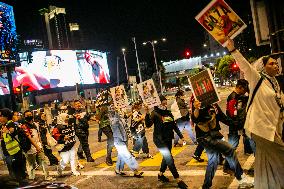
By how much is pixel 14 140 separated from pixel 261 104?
5.46m

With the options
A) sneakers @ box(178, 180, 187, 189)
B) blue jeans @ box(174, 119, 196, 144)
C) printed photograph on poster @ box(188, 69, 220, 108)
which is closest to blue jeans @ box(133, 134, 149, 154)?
blue jeans @ box(174, 119, 196, 144)

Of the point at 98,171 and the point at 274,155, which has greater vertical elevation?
the point at 274,155

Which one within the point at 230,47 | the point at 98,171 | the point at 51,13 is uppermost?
the point at 51,13

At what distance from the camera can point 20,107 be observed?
24141mm

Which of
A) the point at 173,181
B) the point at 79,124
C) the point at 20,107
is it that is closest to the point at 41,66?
the point at 20,107

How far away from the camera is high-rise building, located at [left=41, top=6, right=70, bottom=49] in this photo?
91.0 m

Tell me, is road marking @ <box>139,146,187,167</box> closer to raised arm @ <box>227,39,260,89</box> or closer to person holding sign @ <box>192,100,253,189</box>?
person holding sign @ <box>192,100,253,189</box>

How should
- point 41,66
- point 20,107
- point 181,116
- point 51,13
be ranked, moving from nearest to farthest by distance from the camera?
point 181,116
point 20,107
point 41,66
point 51,13

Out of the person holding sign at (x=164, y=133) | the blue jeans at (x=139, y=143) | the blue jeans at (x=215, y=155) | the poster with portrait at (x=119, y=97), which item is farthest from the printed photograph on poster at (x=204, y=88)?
the blue jeans at (x=139, y=143)

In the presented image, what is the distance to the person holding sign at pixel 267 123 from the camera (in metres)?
4.19

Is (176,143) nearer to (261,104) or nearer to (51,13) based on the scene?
(261,104)

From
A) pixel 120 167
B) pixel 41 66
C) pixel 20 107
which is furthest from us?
pixel 41 66

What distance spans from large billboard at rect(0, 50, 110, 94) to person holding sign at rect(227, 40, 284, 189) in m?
50.0

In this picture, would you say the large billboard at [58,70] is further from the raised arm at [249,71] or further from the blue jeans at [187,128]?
the raised arm at [249,71]
